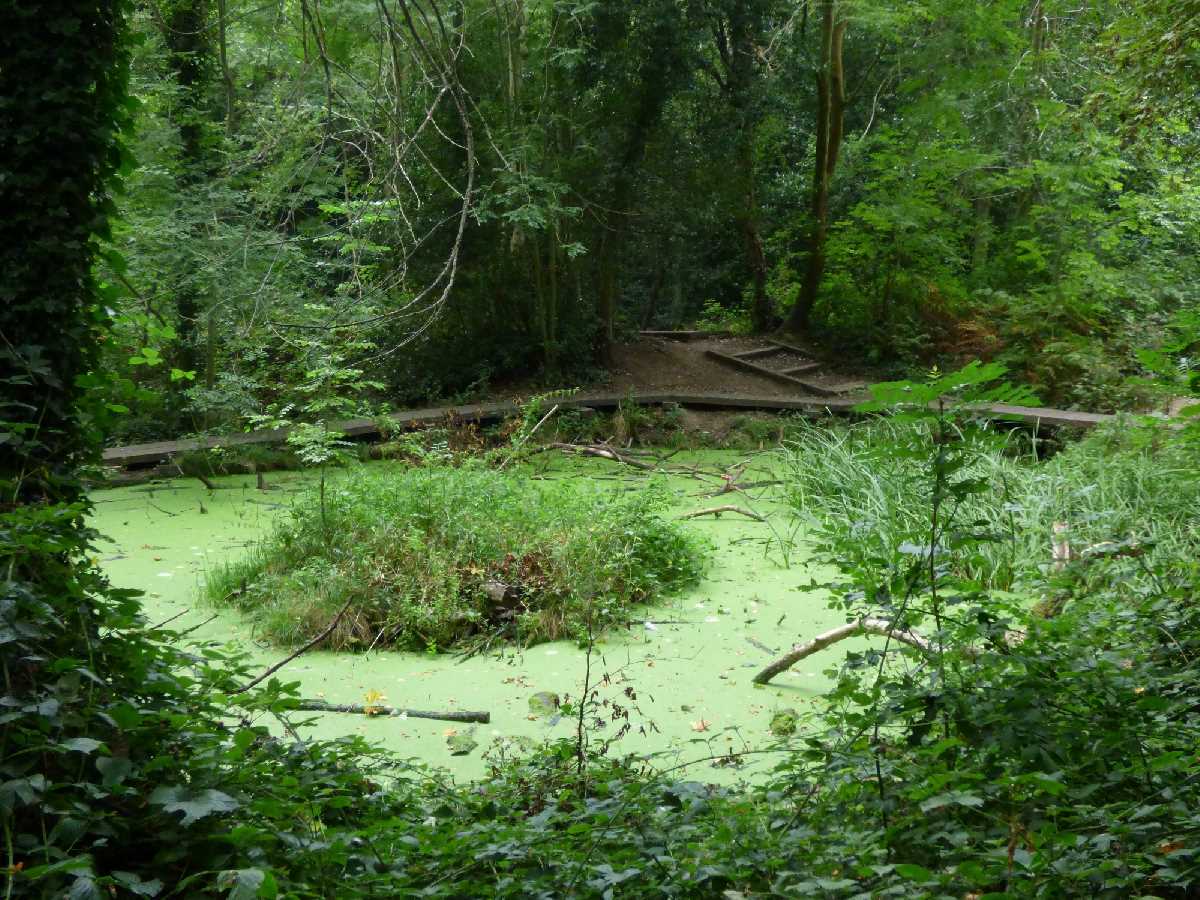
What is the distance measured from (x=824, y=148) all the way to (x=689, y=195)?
2.35m

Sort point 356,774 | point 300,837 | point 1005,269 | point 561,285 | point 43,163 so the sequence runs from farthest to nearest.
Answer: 1. point 1005,269
2. point 561,285
3. point 356,774
4. point 43,163
5. point 300,837

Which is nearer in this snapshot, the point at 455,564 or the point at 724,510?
the point at 455,564

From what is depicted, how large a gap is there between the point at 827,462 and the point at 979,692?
15.3 ft

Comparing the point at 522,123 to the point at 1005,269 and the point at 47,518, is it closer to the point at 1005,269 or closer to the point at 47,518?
the point at 1005,269

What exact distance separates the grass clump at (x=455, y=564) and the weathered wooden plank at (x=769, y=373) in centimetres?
576

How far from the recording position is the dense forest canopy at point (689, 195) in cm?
947

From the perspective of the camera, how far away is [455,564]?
524 centimetres

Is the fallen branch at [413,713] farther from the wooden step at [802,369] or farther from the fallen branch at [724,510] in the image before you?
the wooden step at [802,369]

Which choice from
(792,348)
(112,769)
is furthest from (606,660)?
(792,348)

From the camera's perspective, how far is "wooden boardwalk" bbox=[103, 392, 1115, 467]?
335 inches

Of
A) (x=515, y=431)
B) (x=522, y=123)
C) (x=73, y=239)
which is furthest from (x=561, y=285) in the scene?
(x=73, y=239)

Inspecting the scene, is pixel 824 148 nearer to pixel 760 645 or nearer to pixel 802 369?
pixel 802 369

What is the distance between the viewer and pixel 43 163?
2.35 meters

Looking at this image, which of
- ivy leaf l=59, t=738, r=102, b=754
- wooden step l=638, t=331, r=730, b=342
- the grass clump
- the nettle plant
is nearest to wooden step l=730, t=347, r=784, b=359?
wooden step l=638, t=331, r=730, b=342
